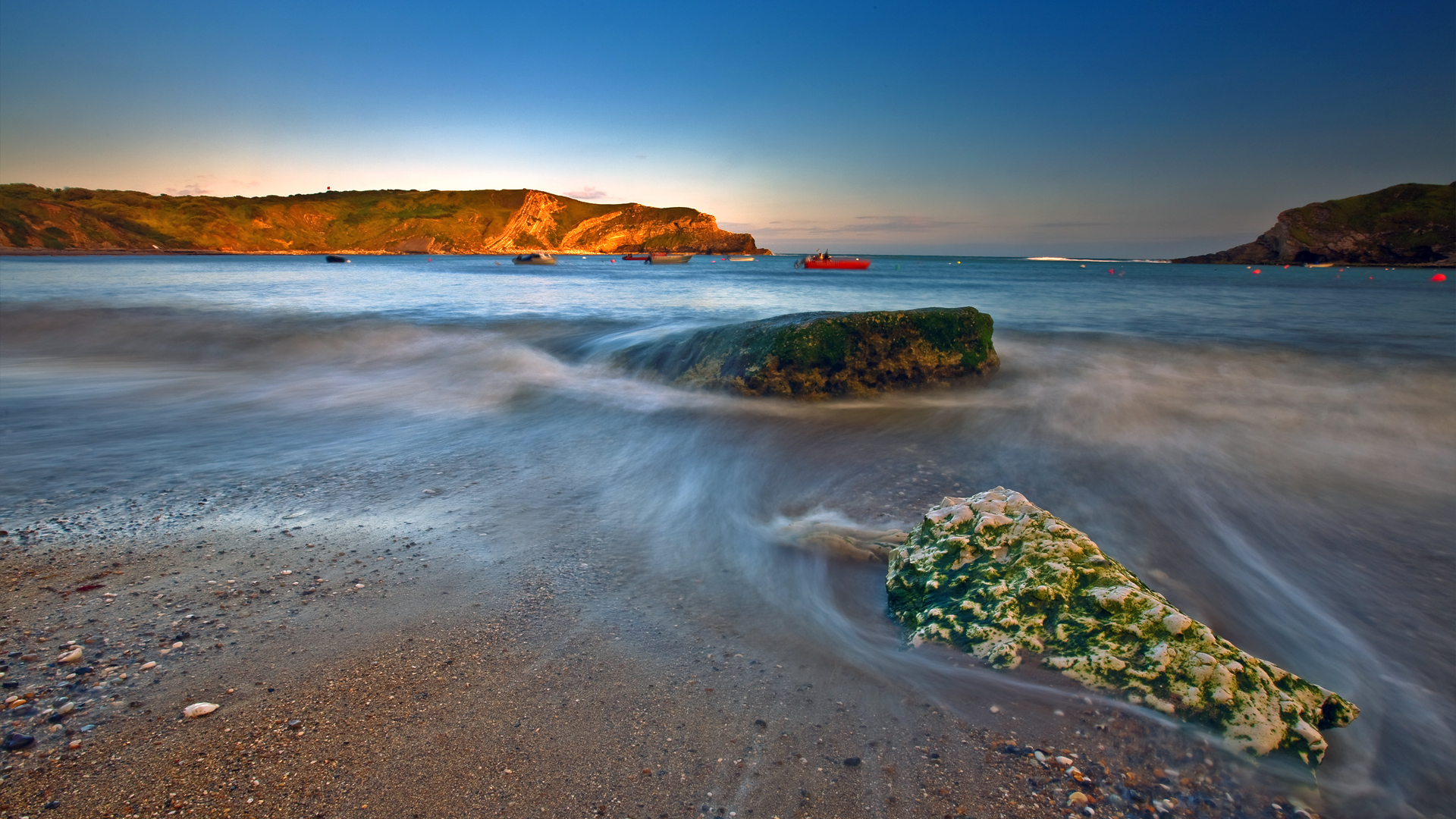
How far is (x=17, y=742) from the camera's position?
1.82 metres

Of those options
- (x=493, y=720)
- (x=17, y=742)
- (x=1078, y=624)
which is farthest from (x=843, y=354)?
(x=17, y=742)

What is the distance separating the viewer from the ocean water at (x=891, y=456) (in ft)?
9.25

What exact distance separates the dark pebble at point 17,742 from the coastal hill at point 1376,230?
13148 cm

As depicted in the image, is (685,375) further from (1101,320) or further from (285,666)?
(1101,320)

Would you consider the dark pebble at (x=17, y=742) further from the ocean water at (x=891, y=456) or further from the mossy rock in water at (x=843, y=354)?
the mossy rock in water at (x=843, y=354)

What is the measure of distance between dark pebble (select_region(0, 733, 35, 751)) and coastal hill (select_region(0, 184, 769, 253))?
139991mm

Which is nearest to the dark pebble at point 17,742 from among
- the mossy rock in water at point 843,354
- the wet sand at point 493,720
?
the wet sand at point 493,720

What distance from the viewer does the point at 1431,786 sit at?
6.38 ft

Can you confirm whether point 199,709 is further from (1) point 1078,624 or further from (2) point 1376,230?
(2) point 1376,230

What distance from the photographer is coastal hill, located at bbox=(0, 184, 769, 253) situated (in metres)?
115

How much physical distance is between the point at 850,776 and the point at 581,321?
45.7 ft

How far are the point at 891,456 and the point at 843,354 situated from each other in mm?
2430

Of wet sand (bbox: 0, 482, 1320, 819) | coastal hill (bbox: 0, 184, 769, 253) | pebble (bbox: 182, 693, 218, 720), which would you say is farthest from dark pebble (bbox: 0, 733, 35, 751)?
coastal hill (bbox: 0, 184, 769, 253)

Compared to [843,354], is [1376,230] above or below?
above
